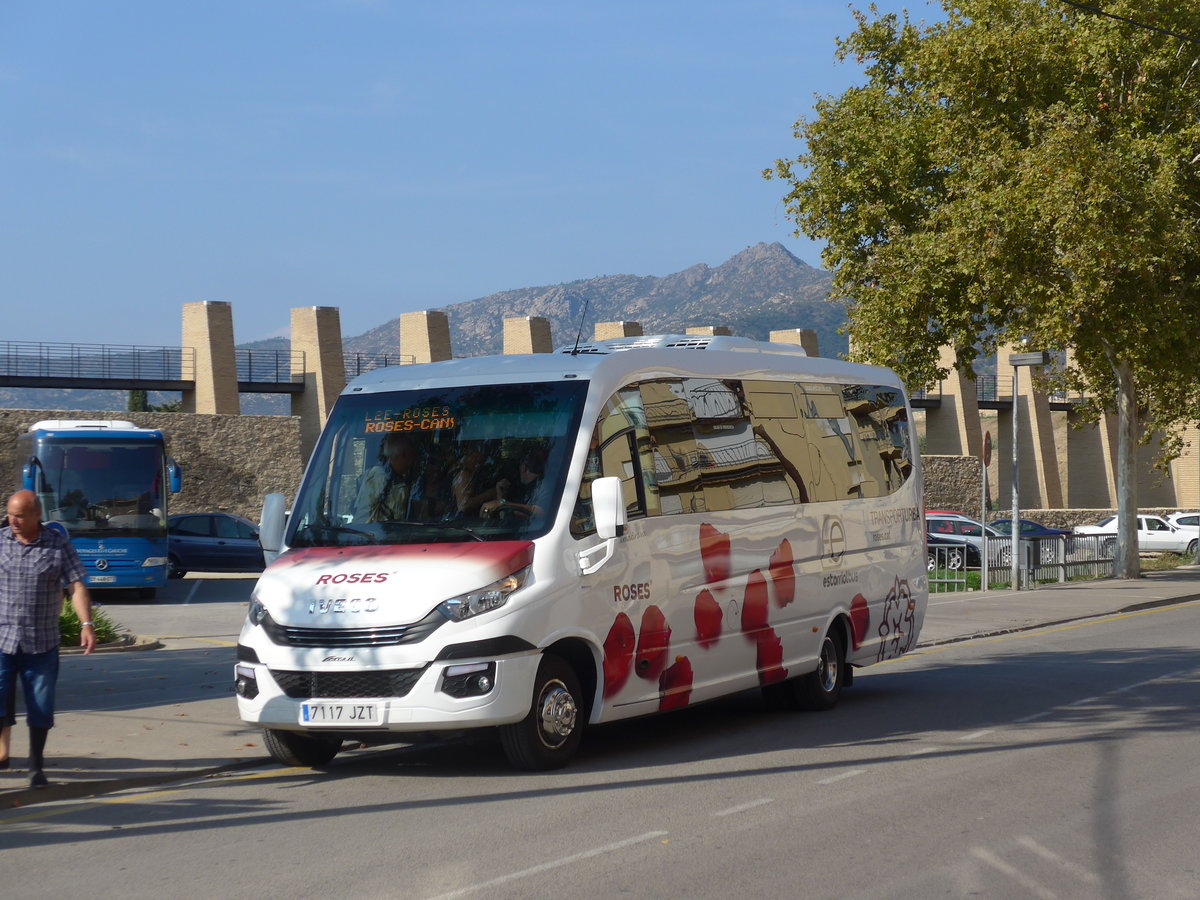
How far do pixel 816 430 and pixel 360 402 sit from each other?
4.50 meters

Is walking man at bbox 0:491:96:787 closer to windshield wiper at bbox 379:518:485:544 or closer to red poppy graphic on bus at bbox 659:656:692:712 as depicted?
windshield wiper at bbox 379:518:485:544

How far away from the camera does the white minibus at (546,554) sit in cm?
898

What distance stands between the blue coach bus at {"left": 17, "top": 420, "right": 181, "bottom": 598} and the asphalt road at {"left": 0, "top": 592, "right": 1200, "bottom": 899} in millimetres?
18498

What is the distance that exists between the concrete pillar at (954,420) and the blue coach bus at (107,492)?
43.6 meters

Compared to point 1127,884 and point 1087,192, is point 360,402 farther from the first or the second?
point 1087,192

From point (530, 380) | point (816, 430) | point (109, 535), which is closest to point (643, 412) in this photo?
point (530, 380)

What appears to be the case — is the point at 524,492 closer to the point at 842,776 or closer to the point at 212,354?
the point at 842,776

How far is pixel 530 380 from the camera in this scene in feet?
33.9

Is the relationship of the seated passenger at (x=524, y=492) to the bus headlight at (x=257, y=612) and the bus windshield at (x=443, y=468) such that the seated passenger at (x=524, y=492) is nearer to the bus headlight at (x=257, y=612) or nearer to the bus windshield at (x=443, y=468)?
the bus windshield at (x=443, y=468)

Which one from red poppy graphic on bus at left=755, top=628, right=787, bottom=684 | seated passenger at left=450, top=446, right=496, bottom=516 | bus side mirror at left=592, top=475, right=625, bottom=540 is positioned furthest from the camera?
red poppy graphic on bus at left=755, top=628, right=787, bottom=684

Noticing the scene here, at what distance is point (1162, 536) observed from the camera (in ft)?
163

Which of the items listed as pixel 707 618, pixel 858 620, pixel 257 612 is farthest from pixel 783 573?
pixel 257 612

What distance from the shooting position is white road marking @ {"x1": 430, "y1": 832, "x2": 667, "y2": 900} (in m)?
6.43

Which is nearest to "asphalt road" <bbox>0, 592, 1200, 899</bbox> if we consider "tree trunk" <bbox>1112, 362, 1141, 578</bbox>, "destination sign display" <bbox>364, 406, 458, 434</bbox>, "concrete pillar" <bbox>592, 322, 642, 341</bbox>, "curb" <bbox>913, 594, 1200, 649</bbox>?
"destination sign display" <bbox>364, 406, 458, 434</bbox>
